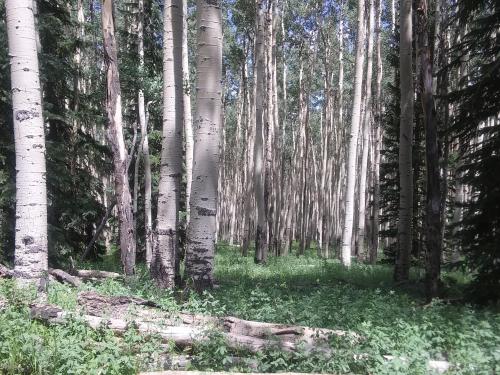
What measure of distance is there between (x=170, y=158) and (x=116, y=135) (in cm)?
244

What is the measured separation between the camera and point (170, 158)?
8.76 meters

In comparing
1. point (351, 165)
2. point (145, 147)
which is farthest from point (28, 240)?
point (351, 165)

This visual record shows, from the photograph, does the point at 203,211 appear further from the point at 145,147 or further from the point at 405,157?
the point at 145,147

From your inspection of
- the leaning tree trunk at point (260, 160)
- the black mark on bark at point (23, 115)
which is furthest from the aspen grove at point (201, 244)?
the leaning tree trunk at point (260, 160)

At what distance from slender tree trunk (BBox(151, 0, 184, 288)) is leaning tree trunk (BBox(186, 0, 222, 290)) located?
859 mm

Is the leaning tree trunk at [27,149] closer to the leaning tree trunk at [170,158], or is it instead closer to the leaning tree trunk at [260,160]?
the leaning tree trunk at [170,158]

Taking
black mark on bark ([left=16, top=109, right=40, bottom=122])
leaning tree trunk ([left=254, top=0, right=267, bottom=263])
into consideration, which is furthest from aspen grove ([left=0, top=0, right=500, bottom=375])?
leaning tree trunk ([left=254, top=0, right=267, bottom=263])

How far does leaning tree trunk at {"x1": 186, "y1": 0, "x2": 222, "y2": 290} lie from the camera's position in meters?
7.60

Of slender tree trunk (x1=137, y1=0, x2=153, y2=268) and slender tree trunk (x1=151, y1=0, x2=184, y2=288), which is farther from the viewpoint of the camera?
slender tree trunk (x1=137, y1=0, x2=153, y2=268)

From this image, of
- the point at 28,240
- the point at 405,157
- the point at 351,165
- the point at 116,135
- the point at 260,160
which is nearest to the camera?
the point at 28,240

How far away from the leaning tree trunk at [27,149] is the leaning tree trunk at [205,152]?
90.4 inches

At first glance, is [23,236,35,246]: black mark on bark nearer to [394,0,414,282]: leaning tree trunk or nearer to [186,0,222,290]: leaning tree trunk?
[186,0,222,290]: leaning tree trunk

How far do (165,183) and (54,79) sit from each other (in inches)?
274

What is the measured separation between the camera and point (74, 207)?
1447cm
